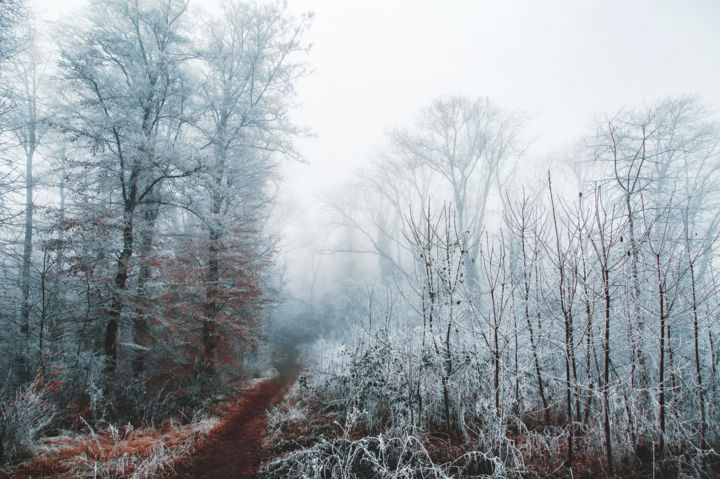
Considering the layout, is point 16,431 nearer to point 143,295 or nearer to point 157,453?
point 157,453

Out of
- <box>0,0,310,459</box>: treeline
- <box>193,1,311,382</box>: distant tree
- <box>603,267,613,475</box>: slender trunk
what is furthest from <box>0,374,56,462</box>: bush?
<box>603,267,613,475</box>: slender trunk

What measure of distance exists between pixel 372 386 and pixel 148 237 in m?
6.31

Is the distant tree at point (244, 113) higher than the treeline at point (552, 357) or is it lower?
higher

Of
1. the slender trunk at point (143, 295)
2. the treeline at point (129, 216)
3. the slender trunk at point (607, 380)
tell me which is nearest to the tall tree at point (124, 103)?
the treeline at point (129, 216)

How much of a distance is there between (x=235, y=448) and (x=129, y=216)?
5.39 metres

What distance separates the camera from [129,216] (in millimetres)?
6418

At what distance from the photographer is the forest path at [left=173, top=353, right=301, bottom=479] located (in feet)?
14.0

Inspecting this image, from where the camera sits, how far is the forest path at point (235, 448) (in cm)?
426

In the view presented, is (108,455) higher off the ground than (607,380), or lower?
lower

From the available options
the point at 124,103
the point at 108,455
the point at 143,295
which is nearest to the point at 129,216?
the point at 143,295

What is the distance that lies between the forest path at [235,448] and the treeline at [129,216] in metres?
1.15

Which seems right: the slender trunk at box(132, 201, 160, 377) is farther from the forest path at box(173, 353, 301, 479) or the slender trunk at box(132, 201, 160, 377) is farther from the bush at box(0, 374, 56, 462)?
the bush at box(0, 374, 56, 462)

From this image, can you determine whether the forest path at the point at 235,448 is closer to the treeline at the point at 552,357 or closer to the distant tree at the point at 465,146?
the treeline at the point at 552,357

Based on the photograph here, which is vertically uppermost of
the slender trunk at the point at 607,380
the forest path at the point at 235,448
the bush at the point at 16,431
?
the slender trunk at the point at 607,380
